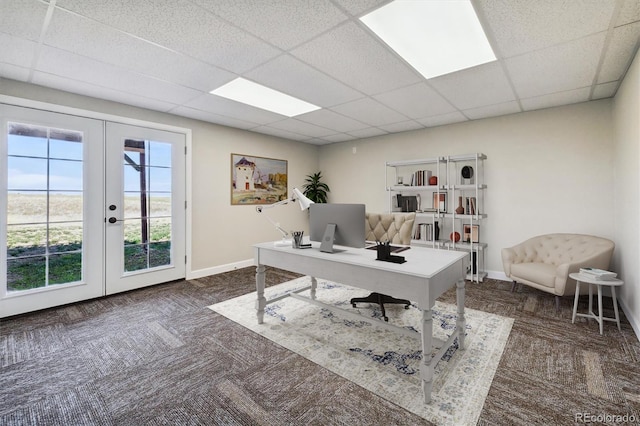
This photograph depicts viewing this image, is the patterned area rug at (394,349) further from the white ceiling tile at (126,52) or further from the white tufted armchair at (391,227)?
the white ceiling tile at (126,52)

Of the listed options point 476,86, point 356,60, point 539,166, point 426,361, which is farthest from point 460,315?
point 539,166

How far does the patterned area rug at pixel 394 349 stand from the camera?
5.97ft

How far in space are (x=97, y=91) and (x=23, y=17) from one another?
58.2 inches

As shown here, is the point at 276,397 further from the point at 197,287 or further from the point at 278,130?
the point at 278,130

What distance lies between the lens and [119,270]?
3.84 m

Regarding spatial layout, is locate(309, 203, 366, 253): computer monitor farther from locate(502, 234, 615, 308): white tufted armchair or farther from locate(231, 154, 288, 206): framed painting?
locate(231, 154, 288, 206): framed painting

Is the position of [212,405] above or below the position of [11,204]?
below

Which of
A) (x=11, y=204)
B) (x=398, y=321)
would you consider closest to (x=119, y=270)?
(x=11, y=204)

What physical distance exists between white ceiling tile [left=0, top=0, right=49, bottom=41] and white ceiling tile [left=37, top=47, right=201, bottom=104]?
25 cm

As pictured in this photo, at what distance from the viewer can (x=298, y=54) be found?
2.49 metres

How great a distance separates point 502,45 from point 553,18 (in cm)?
38

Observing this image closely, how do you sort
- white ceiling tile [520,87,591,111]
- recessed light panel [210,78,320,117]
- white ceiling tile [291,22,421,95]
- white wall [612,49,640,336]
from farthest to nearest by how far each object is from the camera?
white ceiling tile [520,87,591,111], recessed light panel [210,78,320,117], white wall [612,49,640,336], white ceiling tile [291,22,421,95]

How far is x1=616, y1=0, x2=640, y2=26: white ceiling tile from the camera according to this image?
182 centimetres

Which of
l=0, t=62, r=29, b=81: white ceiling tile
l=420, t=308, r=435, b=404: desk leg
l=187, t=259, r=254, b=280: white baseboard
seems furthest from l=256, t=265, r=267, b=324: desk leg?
l=0, t=62, r=29, b=81: white ceiling tile
